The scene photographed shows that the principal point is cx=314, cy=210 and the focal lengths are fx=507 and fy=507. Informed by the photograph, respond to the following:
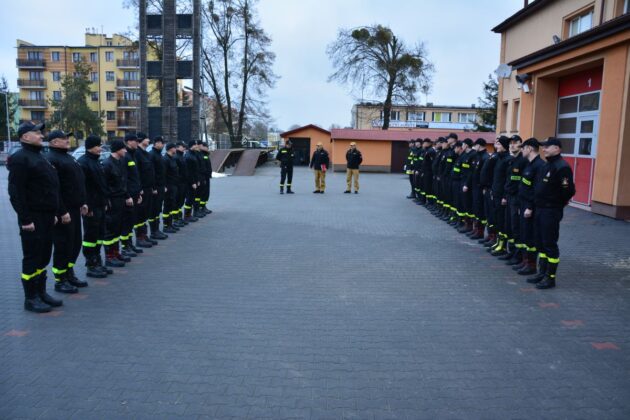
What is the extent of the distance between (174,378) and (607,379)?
3.56 metres

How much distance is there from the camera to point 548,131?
635 inches

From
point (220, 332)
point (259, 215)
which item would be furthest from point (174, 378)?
point (259, 215)

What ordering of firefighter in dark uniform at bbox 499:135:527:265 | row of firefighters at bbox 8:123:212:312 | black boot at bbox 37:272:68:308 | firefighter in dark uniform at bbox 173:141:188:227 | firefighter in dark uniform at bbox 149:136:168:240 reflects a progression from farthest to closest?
1. firefighter in dark uniform at bbox 173:141:188:227
2. firefighter in dark uniform at bbox 149:136:168:240
3. firefighter in dark uniform at bbox 499:135:527:265
4. black boot at bbox 37:272:68:308
5. row of firefighters at bbox 8:123:212:312

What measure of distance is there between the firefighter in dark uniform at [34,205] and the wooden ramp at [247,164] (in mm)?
25168

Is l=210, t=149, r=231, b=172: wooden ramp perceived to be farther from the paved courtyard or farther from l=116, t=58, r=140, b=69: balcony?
l=116, t=58, r=140, b=69: balcony

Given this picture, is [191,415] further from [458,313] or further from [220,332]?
[458,313]

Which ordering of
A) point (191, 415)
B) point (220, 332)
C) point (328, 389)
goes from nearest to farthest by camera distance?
point (191, 415) < point (328, 389) < point (220, 332)

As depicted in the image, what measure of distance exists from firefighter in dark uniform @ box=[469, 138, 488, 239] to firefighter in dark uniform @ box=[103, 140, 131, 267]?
21.7 ft

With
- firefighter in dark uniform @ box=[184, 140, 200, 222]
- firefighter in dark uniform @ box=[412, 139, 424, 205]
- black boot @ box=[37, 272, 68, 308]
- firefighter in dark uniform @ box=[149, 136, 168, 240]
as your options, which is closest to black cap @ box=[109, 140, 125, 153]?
firefighter in dark uniform @ box=[149, 136, 168, 240]

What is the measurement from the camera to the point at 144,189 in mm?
9484

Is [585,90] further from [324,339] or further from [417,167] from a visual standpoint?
[324,339]

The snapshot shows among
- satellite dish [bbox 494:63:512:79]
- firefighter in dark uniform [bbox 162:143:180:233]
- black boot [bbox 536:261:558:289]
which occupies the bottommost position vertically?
black boot [bbox 536:261:558:289]

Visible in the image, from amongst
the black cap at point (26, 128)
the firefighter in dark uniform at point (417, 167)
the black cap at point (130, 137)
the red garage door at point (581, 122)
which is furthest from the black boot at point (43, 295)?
the red garage door at point (581, 122)

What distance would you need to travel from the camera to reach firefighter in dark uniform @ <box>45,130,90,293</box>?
6.29 metres
